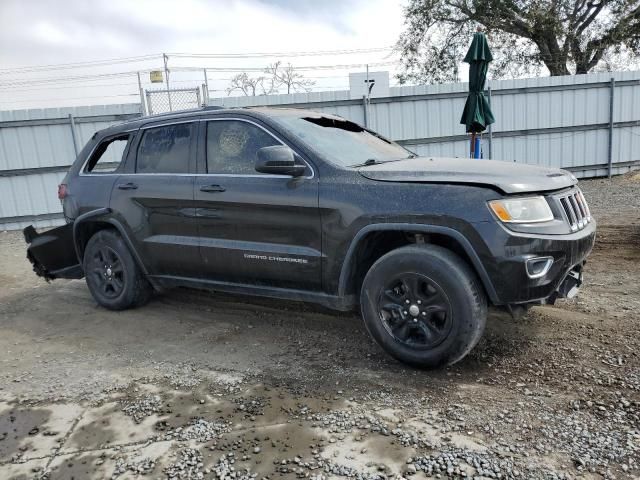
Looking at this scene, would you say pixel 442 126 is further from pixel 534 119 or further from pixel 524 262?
pixel 524 262

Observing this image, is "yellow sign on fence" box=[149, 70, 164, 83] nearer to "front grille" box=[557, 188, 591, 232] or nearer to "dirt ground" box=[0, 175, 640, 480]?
"dirt ground" box=[0, 175, 640, 480]

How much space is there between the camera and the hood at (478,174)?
316 cm

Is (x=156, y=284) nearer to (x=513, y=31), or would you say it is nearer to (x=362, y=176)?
(x=362, y=176)

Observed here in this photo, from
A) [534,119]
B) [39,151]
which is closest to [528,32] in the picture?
[534,119]

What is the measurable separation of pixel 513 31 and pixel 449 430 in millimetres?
20785

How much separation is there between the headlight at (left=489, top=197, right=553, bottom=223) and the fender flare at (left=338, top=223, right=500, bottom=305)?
26cm

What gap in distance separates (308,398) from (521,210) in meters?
1.73

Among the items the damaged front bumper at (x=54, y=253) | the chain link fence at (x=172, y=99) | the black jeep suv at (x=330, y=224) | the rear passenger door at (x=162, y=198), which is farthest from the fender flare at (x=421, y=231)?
the chain link fence at (x=172, y=99)

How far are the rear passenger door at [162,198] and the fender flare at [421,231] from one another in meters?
1.43

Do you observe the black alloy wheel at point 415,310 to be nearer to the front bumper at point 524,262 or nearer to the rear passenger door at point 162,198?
the front bumper at point 524,262

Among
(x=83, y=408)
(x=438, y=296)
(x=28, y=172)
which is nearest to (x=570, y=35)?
(x=28, y=172)

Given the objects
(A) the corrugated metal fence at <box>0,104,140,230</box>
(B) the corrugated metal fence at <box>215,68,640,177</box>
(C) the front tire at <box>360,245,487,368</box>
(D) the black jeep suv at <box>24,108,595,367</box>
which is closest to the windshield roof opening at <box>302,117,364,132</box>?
(D) the black jeep suv at <box>24,108,595,367</box>

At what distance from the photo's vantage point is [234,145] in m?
4.21

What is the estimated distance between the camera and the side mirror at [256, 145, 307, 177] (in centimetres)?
362
